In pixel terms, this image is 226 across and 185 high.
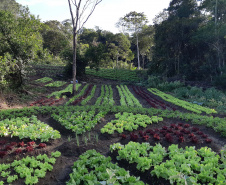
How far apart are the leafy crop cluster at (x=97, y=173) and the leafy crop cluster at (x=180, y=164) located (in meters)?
0.62

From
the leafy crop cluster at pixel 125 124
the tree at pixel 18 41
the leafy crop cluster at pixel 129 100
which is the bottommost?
the leafy crop cluster at pixel 125 124

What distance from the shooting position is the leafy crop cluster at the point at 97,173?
149 inches

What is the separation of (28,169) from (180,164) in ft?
11.9

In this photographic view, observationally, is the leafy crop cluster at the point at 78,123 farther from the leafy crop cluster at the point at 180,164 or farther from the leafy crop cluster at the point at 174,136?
the leafy crop cluster at the point at 180,164

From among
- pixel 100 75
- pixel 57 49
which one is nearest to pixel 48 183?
pixel 100 75

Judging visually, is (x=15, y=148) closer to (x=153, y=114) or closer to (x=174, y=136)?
(x=174, y=136)

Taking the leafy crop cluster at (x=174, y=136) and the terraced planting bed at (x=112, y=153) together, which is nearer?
the terraced planting bed at (x=112, y=153)

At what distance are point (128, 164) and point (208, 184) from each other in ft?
6.34

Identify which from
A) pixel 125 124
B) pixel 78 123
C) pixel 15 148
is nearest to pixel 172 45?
pixel 125 124

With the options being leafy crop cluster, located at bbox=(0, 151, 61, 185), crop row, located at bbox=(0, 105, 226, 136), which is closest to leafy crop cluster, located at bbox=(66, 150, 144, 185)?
leafy crop cluster, located at bbox=(0, 151, 61, 185)

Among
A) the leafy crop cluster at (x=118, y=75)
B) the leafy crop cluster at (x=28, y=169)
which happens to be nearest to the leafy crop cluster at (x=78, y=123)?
the leafy crop cluster at (x=28, y=169)

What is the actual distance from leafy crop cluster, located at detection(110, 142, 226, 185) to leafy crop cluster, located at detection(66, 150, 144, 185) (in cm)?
62

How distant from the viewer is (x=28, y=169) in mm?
4375

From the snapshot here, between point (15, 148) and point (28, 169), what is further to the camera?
point (15, 148)
